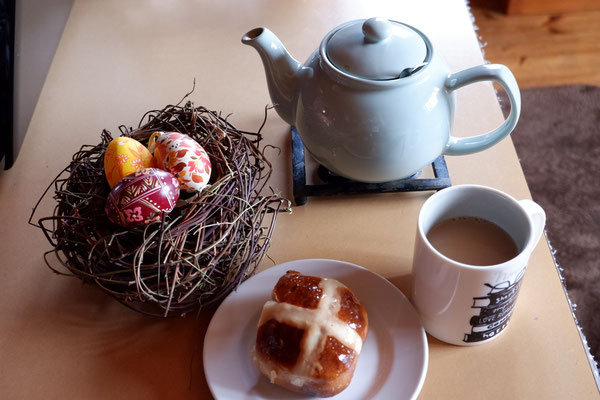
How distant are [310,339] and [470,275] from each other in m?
0.14

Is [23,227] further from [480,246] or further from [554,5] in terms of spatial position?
[554,5]

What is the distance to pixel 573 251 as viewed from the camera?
124 cm

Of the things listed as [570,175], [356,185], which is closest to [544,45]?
[570,175]

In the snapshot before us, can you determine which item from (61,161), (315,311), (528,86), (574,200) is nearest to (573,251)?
(574,200)

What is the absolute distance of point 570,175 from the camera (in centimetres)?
138

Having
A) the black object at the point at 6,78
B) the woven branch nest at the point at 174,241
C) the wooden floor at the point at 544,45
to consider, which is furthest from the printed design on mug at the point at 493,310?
the wooden floor at the point at 544,45

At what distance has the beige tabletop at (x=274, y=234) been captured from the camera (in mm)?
534

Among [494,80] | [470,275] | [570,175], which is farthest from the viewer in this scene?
[570,175]

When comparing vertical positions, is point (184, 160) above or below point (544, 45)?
above

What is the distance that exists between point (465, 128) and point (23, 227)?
0.58m

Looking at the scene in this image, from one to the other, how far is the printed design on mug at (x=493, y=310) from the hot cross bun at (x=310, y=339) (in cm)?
10

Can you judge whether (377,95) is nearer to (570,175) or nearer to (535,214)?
(535,214)

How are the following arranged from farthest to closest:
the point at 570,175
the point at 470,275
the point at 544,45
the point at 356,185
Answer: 1. the point at 544,45
2. the point at 570,175
3. the point at 356,185
4. the point at 470,275

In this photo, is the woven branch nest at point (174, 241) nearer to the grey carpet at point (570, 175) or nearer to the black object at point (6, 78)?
the black object at point (6, 78)
